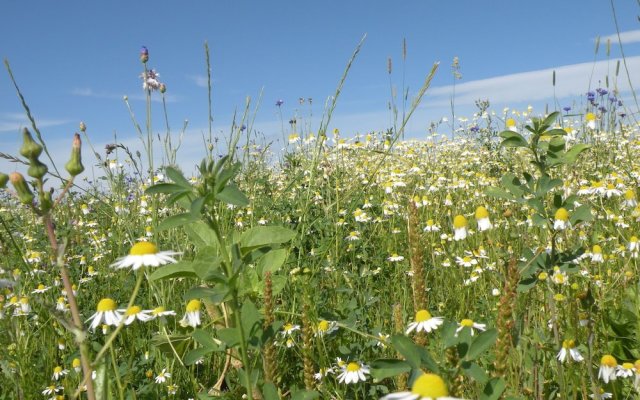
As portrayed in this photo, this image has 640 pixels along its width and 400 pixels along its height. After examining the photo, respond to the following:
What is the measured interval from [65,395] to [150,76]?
214 cm

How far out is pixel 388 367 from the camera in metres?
1.05

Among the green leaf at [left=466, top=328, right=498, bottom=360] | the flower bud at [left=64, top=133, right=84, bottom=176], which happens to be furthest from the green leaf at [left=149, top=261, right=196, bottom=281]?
the green leaf at [left=466, top=328, right=498, bottom=360]

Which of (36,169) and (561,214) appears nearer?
(36,169)

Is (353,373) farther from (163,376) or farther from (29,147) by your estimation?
(29,147)

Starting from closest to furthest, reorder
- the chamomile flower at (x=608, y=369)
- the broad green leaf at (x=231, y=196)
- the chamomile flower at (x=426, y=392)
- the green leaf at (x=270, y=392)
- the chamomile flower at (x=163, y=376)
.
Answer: the chamomile flower at (x=426, y=392)
the broad green leaf at (x=231, y=196)
the green leaf at (x=270, y=392)
the chamomile flower at (x=608, y=369)
the chamomile flower at (x=163, y=376)

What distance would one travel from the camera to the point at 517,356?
174 cm

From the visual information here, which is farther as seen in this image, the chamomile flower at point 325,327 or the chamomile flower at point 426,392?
the chamomile flower at point 325,327

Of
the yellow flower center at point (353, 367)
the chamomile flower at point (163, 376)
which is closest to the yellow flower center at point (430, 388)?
the yellow flower center at point (353, 367)

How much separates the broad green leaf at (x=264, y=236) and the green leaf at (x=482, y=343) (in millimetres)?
694

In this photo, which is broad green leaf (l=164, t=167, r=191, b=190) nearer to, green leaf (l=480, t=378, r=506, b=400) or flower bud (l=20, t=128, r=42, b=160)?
flower bud (l=20, t=128, r=42, b=160)

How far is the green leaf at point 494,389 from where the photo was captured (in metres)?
1.02

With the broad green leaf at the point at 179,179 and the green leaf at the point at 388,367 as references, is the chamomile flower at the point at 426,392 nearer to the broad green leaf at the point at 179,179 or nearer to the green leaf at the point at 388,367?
the green leaf at the point at 388,367

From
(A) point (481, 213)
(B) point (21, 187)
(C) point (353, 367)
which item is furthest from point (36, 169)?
(A) point (481, 213)

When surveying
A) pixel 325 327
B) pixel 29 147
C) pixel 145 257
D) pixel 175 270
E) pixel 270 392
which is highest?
pixel 29 147
